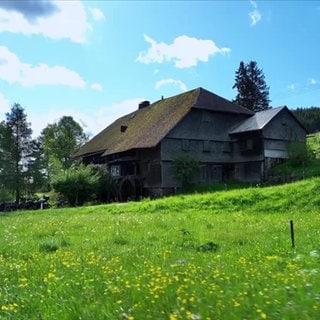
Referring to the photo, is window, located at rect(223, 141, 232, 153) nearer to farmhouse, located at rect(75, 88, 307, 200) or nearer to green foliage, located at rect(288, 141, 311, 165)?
farmhouse, located at rect(75, 88, 307, 200)

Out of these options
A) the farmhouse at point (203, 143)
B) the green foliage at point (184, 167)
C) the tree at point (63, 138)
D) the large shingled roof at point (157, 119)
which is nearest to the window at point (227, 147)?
the farmhouse at point (203, 143)

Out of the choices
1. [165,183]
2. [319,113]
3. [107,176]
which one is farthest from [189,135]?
[319,113]

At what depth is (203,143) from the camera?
48.9 meters

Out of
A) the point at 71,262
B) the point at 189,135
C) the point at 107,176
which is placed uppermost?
the point at 189,135

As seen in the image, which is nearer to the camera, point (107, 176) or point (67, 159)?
point (107, 176)

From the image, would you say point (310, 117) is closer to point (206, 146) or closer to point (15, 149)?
point (206, 146)

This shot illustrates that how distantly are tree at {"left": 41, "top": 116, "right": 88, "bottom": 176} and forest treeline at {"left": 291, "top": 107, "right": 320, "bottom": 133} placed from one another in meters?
44.2

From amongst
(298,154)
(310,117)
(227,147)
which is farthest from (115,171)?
(310,117)

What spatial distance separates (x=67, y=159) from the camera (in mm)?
84250

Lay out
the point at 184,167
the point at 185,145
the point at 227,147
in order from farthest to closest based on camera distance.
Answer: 1. the point at 227,147
2. the point at 185,145
3. the point at 184,167

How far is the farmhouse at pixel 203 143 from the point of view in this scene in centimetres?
4656

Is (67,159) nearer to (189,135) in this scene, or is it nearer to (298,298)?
(189,135)

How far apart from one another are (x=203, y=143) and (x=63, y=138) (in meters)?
44.3

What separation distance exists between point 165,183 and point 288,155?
46.6 ft
